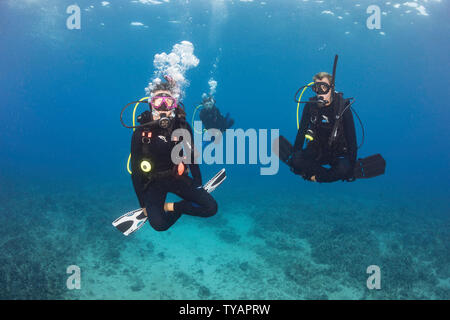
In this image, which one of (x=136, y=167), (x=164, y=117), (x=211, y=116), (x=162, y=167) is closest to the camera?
(x=164, y=117)

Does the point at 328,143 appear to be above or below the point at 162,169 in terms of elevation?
above

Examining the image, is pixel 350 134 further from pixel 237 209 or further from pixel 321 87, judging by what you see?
pixel 237 209

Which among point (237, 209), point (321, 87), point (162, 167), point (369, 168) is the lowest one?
point (237, 209)

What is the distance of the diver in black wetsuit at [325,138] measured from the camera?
15.6ft

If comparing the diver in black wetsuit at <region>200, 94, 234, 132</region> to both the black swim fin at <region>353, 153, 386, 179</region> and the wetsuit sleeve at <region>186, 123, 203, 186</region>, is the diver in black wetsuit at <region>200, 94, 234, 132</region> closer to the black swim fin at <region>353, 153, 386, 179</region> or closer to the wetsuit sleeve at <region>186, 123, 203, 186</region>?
the wetsuit sleeve at <region>186, 123, 203, 186</region>

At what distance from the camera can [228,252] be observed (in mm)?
8969

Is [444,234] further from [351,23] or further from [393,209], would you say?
[351,23]

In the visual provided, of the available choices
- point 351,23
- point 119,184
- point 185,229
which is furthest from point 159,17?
point 185,229

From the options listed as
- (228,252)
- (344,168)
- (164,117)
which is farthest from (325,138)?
(228,252)

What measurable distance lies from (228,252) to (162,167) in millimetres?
5506

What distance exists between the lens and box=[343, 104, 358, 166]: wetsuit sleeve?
186 inches

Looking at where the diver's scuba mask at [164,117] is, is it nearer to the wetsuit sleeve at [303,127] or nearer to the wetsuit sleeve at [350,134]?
the wetsuit sleeve at [303,127]
